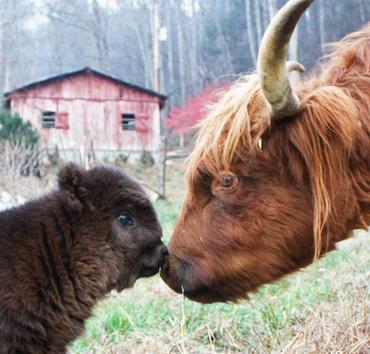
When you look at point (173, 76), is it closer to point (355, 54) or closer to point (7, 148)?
point (7, 148)

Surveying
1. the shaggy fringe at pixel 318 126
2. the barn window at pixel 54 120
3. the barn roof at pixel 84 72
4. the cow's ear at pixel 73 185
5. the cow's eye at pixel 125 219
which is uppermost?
the barn roof at pixel 84 72

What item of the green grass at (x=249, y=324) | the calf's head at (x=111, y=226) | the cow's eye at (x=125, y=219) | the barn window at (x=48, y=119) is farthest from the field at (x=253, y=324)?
the barn window at (x=48, y=119)

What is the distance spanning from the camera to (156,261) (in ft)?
13.3

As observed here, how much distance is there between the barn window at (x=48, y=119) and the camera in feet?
125

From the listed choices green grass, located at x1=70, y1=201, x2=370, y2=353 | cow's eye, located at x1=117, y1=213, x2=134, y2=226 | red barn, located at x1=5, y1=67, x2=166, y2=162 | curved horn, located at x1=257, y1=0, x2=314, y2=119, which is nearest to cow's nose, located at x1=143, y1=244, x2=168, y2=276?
cow's eye, located at x1=117, y1=213, x2=134, y2=226

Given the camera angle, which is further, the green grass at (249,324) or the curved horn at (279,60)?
the green grass at (249,324)

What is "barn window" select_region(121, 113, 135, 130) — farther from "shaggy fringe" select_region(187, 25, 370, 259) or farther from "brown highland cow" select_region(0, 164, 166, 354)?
"shaggy fringe" select_region(187, 25, 370, 259)

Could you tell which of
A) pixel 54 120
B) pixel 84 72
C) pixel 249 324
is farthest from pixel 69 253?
pixel 84 72

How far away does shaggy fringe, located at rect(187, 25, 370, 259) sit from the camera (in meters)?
3.19

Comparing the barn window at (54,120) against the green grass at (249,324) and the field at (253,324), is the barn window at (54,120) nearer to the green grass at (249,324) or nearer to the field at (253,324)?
the field at (253,324)

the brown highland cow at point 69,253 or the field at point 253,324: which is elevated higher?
the brown highland cow at point 69,253

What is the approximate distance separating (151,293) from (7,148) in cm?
1140

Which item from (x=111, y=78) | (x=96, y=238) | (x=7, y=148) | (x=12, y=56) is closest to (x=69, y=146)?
(x=111, y=78)

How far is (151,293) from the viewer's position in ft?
23.8
